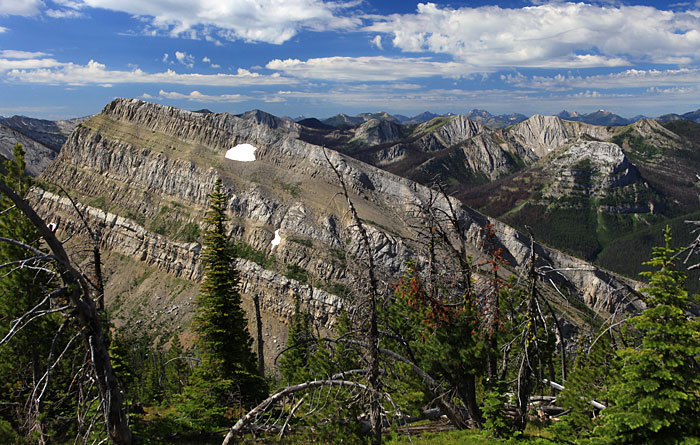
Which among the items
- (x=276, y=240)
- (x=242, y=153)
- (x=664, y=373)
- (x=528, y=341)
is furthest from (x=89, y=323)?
(x=242, y=153)

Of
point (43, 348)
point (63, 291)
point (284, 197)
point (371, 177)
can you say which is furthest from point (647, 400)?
point (371, 177)

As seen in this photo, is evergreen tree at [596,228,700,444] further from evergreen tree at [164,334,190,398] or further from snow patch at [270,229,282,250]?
snow patch at [270,229,282,250]

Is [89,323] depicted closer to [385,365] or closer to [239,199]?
[385,365]

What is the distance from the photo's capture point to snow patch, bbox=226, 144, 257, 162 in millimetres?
88188

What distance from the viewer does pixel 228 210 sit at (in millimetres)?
79750

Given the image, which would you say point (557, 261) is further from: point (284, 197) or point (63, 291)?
point (63, 291)

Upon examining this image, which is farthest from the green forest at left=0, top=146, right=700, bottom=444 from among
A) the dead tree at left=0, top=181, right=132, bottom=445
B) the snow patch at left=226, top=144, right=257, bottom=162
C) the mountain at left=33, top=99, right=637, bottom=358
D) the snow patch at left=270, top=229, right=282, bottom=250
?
the snow patch at left=226, top=144, right=257, bottom=162

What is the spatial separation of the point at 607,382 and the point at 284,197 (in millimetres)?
70510

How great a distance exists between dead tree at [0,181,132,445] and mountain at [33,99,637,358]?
58569 millimetres

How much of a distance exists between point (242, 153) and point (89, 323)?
87.4 m

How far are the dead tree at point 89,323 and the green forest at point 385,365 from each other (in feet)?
0.09

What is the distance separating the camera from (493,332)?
49.0 feet

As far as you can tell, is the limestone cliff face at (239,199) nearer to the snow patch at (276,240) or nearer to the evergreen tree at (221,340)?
the snow patch at (276,240)

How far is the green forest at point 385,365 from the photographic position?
21.9ft
